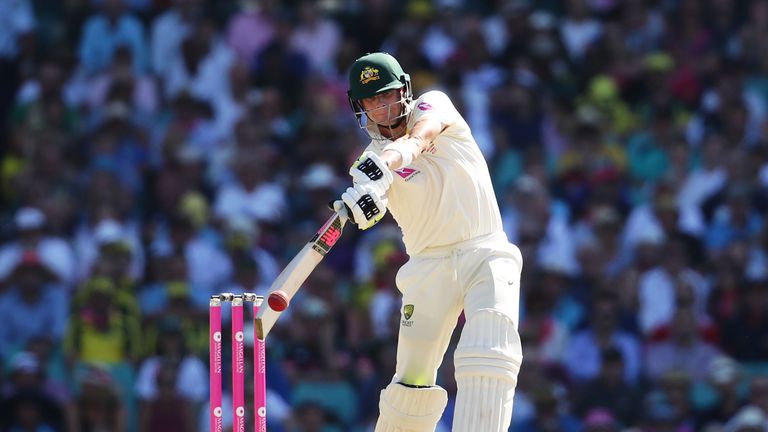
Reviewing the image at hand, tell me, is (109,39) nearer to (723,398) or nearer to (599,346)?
(599,346)

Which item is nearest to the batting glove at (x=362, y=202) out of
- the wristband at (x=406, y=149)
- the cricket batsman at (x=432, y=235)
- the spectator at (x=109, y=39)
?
the wristband at (x=406, y=149)

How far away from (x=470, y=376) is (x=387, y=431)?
73cm

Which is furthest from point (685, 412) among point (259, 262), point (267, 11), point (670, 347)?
point (267, 11)

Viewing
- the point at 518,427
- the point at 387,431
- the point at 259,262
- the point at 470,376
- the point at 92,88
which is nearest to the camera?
the point at 470,376

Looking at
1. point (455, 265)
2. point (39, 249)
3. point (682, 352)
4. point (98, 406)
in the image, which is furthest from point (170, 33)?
point (455, 265)

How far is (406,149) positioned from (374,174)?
0.91ft

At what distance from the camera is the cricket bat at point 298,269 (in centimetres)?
665

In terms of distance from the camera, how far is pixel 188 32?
14.4 m

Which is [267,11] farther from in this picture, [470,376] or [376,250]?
[470,376]

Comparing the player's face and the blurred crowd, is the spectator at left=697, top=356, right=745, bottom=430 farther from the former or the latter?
the player's face

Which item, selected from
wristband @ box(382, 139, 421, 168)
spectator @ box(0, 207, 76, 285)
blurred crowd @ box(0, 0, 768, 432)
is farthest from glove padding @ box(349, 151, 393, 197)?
spectator @ box(0, 207, 76, 285)

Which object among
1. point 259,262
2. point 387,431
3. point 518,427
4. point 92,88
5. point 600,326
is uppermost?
point 92,88

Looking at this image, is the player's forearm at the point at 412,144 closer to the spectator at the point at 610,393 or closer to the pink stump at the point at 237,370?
the pink stump at the point at 237,370

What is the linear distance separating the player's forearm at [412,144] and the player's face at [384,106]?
0.16 m
